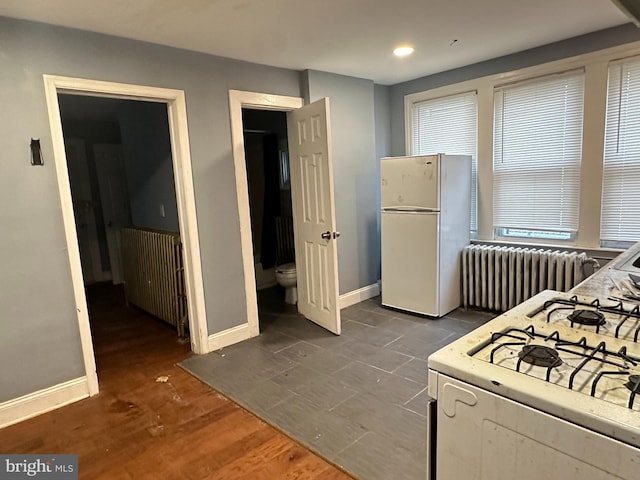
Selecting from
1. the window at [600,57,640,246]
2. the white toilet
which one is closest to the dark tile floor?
the white toilet

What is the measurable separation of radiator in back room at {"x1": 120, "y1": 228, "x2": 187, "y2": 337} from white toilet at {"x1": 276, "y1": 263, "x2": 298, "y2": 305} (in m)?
1.09

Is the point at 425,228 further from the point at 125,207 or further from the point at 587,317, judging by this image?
the point at 125,207

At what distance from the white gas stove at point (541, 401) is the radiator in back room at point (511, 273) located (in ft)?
6.94

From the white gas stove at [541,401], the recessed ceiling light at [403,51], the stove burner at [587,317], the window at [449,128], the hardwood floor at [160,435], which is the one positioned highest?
the recessed ceiling light at [403,51]

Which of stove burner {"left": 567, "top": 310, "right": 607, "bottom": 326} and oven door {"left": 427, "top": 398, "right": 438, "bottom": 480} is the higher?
stove burner {"left": 567, "top": 310, "right": 607, "bottom": 326}

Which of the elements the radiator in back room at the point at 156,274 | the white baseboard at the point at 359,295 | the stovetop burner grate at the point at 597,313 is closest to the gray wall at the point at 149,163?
the radiator in back room at the point at 156,274

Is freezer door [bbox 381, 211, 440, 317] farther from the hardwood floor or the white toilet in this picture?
the hardwood floor

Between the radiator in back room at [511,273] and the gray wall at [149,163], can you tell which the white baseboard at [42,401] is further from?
the radiator in back room at [511,273]

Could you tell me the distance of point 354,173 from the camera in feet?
13.5

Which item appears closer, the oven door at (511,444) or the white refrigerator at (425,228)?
the oven door at (511,444)

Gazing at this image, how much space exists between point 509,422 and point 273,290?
4145mm

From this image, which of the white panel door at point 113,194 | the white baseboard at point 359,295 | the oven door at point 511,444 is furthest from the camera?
the white panel door at point 113,194

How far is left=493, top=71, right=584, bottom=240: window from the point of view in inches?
128

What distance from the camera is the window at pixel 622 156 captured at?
9.67ft
